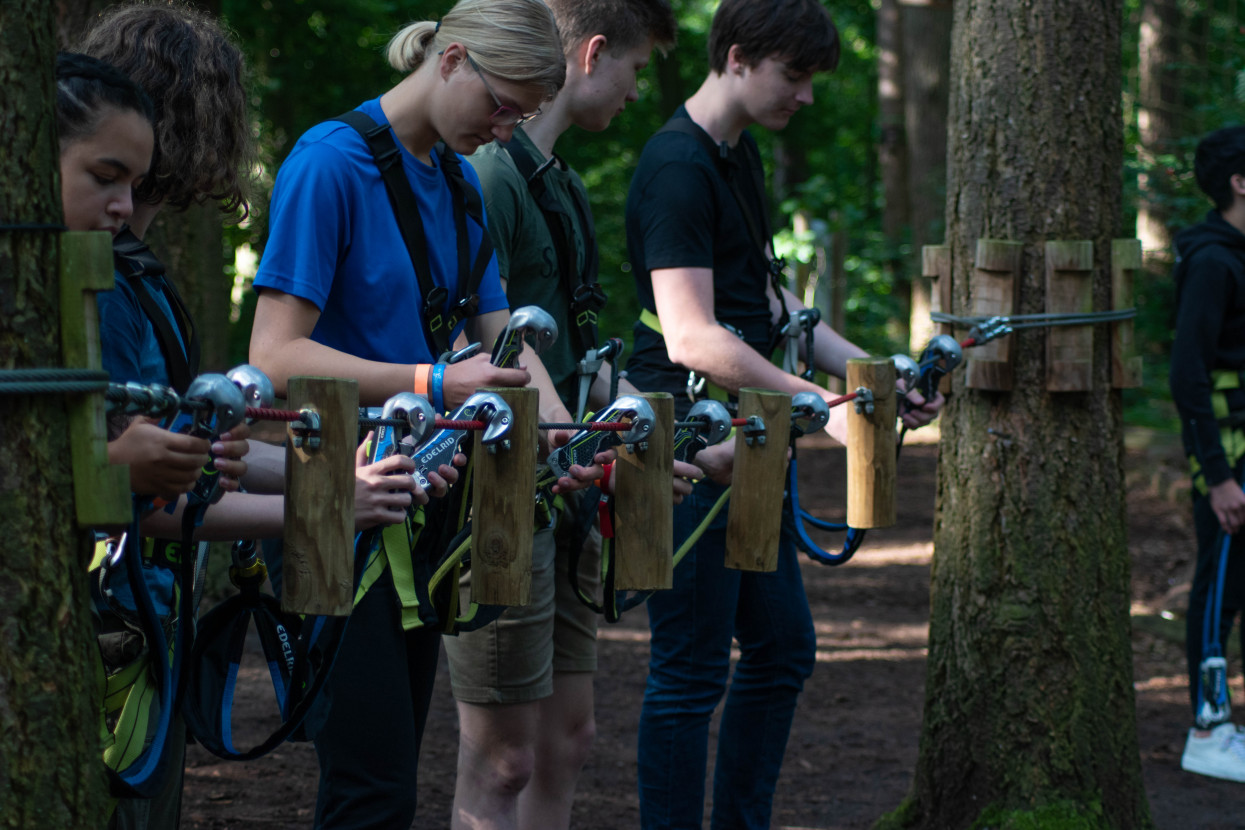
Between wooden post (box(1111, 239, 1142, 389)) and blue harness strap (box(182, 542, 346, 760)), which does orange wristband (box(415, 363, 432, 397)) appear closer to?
blue harness strap (box(182, 542, 346, 760))

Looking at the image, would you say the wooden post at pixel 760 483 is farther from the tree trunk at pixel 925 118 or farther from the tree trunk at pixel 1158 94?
the tree trunk at pixel 925 118

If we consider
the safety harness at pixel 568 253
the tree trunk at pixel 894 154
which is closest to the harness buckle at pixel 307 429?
the safety harness at pixel 568 253

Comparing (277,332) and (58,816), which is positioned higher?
(277,332)

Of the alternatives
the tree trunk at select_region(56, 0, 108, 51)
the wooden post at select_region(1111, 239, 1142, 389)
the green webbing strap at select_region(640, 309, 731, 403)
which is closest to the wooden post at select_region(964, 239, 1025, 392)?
the wooden post at select_region(1111, 239, 1142, 389)

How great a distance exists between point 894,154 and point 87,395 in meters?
15.6

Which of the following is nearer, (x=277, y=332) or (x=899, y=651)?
(x=277, y=332)

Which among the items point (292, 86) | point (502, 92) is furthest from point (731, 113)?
point (292, 86)

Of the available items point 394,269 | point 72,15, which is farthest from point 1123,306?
point 72,15

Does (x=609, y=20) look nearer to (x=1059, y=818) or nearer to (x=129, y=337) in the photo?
(x=129, y=337)

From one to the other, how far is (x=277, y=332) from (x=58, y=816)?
0.92 m

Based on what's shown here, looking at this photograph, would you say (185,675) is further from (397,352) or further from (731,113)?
(731,113)

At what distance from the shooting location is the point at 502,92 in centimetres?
233

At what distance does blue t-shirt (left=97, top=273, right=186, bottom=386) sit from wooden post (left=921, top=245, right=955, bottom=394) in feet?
7.55

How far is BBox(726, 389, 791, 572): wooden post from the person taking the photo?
248 cm
